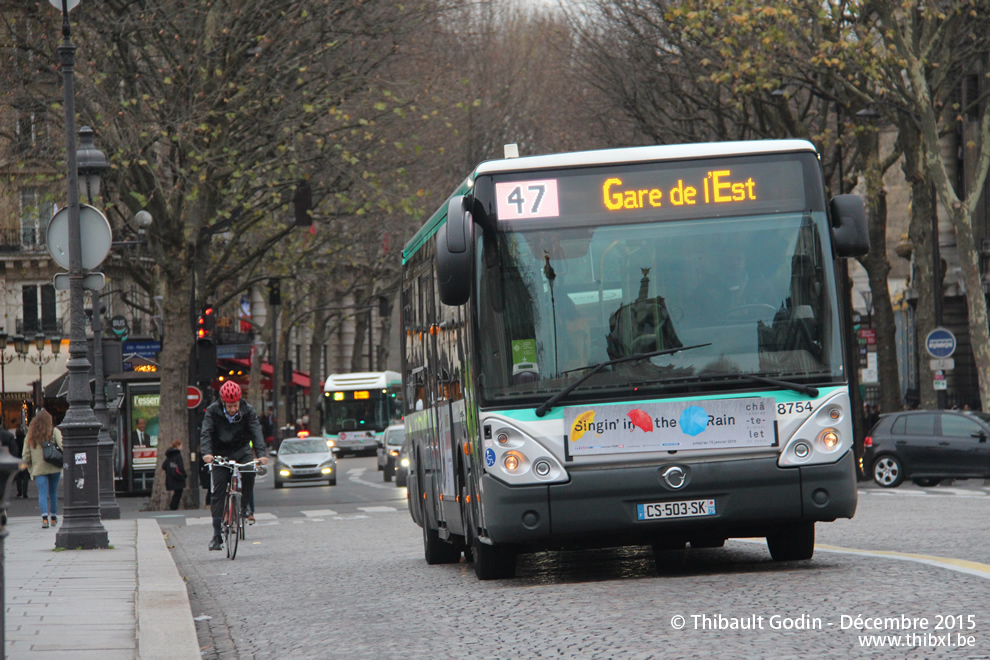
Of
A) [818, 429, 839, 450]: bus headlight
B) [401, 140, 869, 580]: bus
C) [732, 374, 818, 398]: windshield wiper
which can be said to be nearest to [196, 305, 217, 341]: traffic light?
[401, 140, 869, 580]: bus

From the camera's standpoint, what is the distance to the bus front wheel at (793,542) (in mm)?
11281

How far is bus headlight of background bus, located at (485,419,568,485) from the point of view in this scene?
33.7 ft

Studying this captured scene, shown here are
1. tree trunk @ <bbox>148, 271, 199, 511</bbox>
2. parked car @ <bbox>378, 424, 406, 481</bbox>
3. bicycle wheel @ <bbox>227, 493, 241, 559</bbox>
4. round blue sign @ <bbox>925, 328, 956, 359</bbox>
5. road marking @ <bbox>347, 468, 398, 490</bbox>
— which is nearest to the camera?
bicycle wheel @ <bbox>227, 493, 241, 559</bbox>

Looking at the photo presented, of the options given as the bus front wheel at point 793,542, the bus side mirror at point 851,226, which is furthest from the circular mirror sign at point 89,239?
the bus side mirror at point 851,226

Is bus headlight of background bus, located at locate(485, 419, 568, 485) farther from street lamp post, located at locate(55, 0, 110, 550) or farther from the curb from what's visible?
street lamp post, located at locate(55, 0, 110, 550)

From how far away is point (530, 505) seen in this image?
10.2 metres

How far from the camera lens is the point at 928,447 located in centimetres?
2808

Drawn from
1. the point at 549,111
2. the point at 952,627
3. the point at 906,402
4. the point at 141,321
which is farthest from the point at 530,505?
the point at 141,321

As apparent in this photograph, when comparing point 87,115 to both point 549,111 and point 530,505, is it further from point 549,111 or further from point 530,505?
point 549,111

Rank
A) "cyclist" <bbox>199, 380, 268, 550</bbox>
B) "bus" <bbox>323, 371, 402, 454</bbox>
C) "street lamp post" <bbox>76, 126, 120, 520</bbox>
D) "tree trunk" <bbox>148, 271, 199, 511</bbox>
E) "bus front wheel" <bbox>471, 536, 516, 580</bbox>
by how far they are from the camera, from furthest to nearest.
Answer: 1. "bus" <bbox>323, 371, 402, 454</bbox>
2. "tree trunk" <bbox>148, 271, 199, 511</bbox>
3. "street lamp post" <bbox>76, 126, 120, 520</bbox>
4. "cyclist" <bbox>199, 380, 268, 550</bbox>
5. "bus front wheel" <bbox>471, 536, 516, 580</bbox>

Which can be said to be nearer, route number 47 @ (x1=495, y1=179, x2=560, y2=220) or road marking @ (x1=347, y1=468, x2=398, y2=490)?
route number 47 @ (x1=495, y1=179, x2=560, y2=220)

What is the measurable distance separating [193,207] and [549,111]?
19652mm

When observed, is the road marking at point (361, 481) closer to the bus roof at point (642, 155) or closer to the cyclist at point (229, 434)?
the cyclist at point (229, 434)

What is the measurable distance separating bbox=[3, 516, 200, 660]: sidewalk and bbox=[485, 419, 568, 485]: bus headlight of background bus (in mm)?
2189
